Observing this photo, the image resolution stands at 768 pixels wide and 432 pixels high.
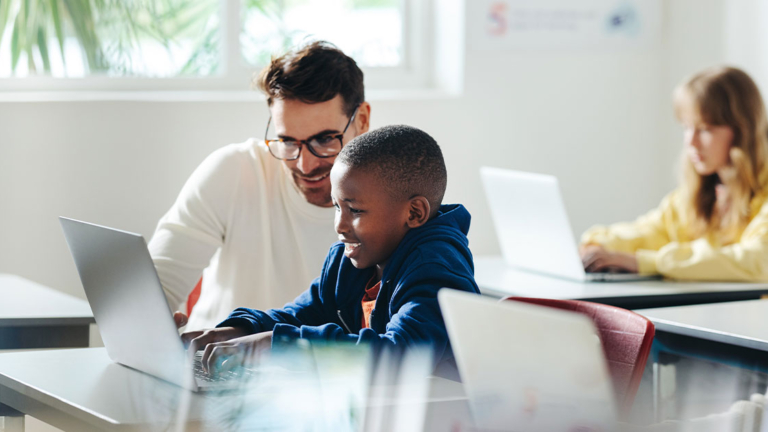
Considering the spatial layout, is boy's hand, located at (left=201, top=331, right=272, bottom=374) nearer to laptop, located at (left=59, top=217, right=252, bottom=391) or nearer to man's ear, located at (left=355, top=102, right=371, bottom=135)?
laptop, located at (left=59, top=217, right=252, bottom=391)

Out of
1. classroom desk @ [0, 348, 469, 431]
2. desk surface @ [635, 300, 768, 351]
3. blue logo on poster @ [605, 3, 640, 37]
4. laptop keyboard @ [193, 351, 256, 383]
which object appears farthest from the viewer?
blue logo on poster @ [605, 3, 640, 37]

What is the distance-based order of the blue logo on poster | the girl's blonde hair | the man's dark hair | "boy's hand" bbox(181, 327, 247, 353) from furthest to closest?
1. the blue logo on poster
2. the girl's blonde hair
3. the man's dark hair
4. "boy's hand" bbox(181, 327, 247, 353)

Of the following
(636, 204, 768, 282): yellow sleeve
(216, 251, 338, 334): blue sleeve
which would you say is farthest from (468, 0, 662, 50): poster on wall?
(216, 251, 338, 334): blue sleeve

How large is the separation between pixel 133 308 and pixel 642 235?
2022 millimetres

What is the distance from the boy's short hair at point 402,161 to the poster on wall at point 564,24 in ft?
7.38

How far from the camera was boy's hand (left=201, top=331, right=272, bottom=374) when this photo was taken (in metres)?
1.18

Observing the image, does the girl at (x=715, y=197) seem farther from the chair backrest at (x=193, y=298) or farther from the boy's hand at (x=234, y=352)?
the boy's hand at (x=234, y=352)

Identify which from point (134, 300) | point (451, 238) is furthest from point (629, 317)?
point (134, 300)

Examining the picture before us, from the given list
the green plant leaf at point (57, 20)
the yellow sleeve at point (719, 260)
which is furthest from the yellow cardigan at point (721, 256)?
the green plant leaf at point (57, 20)

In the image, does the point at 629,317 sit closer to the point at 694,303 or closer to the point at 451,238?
the point at 451,238

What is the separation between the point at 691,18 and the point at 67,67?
2.42 metres

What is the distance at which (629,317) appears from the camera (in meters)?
1.38

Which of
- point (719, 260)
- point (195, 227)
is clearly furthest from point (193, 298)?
point (719, 260)

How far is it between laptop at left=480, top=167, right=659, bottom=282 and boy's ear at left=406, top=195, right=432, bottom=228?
96 centimetres
